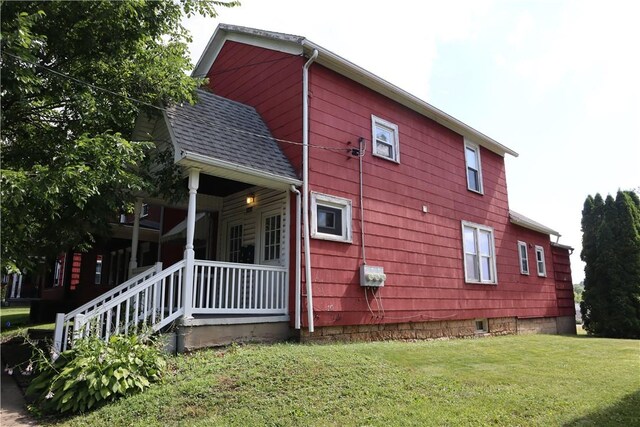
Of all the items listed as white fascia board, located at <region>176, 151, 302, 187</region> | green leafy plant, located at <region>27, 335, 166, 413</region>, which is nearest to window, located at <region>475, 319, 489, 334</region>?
white fascia board, located at <region>176, 151, 302, 187</region>

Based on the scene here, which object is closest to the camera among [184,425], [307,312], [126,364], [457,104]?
[184,425]

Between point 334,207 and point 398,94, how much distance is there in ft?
12.6

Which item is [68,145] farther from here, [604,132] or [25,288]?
[25,288]

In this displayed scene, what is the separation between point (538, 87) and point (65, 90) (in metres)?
10.2

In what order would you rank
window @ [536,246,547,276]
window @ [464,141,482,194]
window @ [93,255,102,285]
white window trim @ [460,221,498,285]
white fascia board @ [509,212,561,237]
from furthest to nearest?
window @ [93,255,102,285] → window @ [536,246,547,276] → white fascia board @ [509,212,561,237] → window @ [464,141,482,194] → white window trim @ [460,221,498,285]

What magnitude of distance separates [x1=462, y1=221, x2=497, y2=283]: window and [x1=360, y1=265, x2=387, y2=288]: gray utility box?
153 inches

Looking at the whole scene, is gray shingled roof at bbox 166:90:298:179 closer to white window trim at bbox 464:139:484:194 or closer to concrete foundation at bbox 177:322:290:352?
concrete foundation at bbox 177:322:290:352

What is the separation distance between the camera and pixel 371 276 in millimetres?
8898

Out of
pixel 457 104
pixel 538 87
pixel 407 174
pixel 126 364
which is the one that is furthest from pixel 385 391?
pixel 457 104

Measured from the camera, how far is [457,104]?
1336 centimetres

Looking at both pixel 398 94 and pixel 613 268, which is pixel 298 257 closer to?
pixel 398 94

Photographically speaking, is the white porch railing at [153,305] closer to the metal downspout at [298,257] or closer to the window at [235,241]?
the metal downspout at [298,257]

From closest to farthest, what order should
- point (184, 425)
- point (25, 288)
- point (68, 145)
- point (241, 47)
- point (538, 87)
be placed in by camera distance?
point (184, 425) < point (68, 145) < point (538, 87) < point (241, 47) < point (25, 288)

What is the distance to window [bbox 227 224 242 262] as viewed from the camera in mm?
9984
